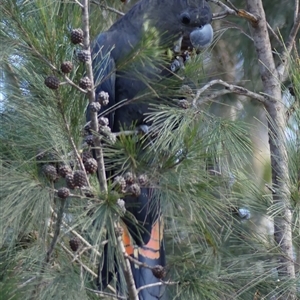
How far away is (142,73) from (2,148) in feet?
1.09

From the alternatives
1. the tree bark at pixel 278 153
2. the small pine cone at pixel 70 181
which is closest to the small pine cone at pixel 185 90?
the tree bark at pixel 278 153

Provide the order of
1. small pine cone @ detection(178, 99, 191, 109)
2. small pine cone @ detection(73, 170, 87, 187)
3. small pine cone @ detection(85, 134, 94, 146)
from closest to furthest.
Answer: small pine cone @ detection(73, 170, 87, 187) → small pine cone @ detection(85, 134, 94, 146) → small pine cone @ detection(178, 99, 191, 109)

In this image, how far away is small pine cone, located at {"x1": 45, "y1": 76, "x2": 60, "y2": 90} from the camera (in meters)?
1.21

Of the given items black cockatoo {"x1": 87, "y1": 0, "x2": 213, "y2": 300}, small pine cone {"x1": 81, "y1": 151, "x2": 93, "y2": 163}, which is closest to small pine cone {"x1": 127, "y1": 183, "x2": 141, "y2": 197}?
small pine cone {"x1": 81, "y1": 151, "x2": 93, "y2": 163}

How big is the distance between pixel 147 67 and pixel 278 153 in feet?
1.15

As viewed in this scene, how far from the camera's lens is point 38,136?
1.33 metres

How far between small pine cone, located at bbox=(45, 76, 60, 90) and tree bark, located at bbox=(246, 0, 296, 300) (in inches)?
18.4

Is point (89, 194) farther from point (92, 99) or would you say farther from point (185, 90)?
point (185, 90)

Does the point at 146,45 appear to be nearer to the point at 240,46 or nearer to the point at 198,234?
the point at 198,234

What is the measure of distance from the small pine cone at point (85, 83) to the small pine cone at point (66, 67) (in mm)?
29

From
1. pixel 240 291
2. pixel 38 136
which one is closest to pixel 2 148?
pixel 38 136

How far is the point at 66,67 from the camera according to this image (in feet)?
3.97

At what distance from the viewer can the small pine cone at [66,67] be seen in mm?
1211

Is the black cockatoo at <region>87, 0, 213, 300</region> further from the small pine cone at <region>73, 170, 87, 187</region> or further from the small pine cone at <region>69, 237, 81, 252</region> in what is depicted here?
the small pine cone at <region>73, 170, 87, 187</region>
